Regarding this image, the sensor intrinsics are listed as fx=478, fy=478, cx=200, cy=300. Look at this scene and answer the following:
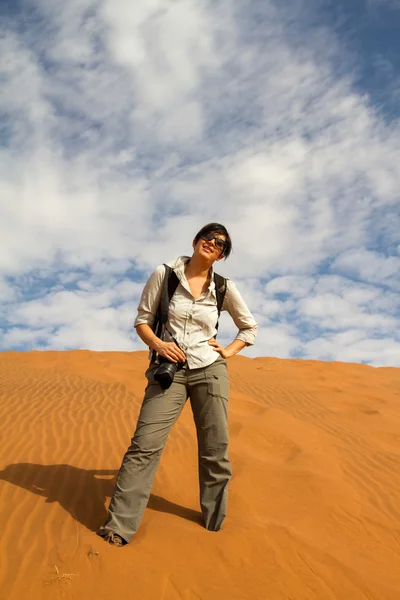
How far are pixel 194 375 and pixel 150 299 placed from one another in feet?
2.00

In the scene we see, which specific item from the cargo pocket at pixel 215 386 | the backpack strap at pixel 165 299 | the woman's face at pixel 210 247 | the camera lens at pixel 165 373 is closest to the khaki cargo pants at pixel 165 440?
the cargo pocket at pixel 215 386

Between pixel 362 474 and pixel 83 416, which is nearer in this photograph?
pixel 362 474

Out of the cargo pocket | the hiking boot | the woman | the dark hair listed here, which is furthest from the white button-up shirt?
the hiking boot

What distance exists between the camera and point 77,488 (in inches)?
169

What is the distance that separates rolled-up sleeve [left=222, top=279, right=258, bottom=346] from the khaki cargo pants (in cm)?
30

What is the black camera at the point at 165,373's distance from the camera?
312 cm

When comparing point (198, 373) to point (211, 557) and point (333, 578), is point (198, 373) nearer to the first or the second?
point (211, 557)

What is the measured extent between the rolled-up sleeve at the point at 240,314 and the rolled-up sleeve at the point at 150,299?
1.72 feet

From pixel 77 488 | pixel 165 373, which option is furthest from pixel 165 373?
pixel 77 488

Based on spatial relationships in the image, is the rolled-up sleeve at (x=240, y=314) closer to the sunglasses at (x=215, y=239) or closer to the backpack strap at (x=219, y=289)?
the backpack strap at (x=219, y=289)

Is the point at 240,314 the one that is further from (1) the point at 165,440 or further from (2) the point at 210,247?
(1) the point at 165,440

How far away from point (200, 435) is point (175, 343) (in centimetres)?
72

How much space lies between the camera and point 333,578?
2900mm

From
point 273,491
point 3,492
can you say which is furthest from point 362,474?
point 3,492
